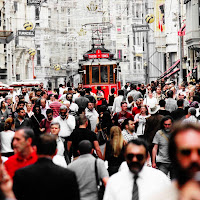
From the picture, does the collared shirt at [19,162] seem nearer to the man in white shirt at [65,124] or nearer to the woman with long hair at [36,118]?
the man in white shirt at [65,124]

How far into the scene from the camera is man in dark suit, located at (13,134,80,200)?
17.4 feet

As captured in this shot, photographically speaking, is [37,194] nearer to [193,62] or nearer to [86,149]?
[86,149]

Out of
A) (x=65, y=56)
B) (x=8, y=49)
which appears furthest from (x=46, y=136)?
(x=65, y=56)

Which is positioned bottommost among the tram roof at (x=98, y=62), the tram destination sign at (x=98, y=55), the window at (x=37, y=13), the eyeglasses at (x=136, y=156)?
the eyeglasses at (x=136, y=156)

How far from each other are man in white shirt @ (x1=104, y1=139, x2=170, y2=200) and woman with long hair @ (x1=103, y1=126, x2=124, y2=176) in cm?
325

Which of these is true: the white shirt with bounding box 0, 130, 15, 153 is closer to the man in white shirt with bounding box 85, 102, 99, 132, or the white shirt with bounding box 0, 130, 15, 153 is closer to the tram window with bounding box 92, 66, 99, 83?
the man in white shirt with bounding box 85, 102, 99, 132

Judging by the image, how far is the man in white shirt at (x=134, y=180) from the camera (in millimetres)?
5410

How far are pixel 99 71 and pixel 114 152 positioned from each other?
27971mm

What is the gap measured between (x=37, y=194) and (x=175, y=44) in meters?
58.0

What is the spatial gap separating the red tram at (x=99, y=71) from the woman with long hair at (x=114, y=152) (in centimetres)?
2697

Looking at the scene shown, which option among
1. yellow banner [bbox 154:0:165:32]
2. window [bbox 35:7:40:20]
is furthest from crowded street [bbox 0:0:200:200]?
window [bbox 35:7:40:20]

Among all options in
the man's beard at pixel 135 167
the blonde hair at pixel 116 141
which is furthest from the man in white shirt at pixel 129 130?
the man's beard at pixel 135 167

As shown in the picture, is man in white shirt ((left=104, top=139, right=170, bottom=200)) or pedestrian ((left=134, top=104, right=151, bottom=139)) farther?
pedestrian ((left=134, top=104, right=151, bottom=139))

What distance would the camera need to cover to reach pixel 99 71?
36938mm
